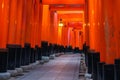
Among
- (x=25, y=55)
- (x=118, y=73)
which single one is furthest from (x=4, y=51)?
(x=118, y=73)

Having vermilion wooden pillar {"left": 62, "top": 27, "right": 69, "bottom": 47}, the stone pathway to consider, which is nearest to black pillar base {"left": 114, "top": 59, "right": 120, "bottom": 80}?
the stone pathway

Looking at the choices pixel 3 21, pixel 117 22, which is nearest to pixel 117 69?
pixel 117 22

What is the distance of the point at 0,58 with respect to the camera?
9.17 m

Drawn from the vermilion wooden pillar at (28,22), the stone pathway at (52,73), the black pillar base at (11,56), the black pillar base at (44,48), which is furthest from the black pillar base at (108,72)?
the black pillar base at (44,48)

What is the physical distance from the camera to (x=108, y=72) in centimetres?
585

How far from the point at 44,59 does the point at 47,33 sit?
3335 millimetres

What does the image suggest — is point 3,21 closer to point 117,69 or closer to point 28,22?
point 117,69

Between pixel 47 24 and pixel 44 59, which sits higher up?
pixel 47 24

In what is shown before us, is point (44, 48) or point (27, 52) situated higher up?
point (44, 48)

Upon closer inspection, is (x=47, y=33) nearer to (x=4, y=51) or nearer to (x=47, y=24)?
(x=47, y=24)

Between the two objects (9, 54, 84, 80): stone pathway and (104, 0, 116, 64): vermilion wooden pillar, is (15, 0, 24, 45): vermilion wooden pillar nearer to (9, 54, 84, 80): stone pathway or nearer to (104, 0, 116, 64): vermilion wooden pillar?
(9, 54, 84, 80): stone pathway

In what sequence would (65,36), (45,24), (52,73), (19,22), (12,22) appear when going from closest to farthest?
(12,22) → (52,73) → (19,22) → (45,24) → (65,36)

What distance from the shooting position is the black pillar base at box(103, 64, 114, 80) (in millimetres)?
5826

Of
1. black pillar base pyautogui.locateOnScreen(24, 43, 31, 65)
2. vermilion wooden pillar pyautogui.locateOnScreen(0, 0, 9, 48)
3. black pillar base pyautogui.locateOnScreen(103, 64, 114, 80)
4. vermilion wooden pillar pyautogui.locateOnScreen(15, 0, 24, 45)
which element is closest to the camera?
black pillar base pyautogui.locateOnScreen(103, 64, 114, 80)
